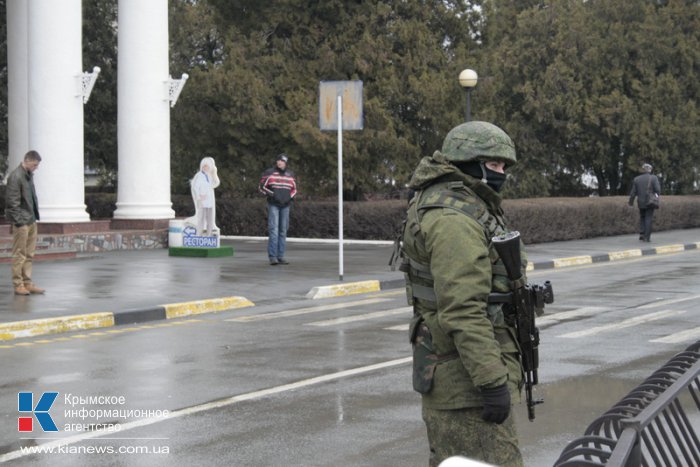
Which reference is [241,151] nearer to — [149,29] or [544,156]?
[149,29]

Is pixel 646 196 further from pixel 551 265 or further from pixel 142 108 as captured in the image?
pixel 142 108

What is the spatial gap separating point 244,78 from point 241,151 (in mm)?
2276

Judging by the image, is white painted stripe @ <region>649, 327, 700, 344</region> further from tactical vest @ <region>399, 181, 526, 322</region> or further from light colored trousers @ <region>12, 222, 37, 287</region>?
light colored trousers @ <region>12, 222, 37, 287</region>

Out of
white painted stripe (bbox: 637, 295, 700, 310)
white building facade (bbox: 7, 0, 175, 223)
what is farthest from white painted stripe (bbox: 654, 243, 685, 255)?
white building facade (bbox: 7, 0, 175, 223)

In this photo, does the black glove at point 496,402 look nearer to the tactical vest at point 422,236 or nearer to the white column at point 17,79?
the tactical vest at point 422,236

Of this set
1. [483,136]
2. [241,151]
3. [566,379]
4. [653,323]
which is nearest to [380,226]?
[241,151]

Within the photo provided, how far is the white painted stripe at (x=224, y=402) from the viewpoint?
→ 7.22 meters

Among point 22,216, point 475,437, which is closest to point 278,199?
point 22,216

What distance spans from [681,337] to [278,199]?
30.5ft

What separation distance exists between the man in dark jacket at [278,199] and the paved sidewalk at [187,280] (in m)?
0.46

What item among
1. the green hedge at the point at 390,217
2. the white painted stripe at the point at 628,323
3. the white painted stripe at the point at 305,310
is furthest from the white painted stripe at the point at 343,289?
the green hedge at the point at 390,217

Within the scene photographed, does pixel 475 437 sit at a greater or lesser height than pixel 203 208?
lesser

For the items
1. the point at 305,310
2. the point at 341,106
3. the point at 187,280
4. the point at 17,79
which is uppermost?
the point at 17,79

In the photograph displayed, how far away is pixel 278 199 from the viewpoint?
19.6m
